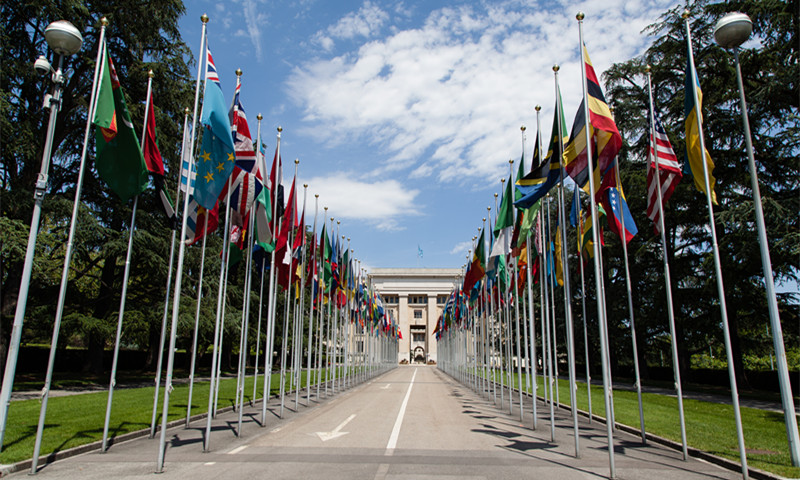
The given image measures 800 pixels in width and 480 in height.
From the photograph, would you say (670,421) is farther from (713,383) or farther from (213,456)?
(713,383)

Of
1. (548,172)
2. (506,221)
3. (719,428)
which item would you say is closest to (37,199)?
(548,172)

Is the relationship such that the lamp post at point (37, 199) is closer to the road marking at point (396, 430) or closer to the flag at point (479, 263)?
the road marking at point (396, 430)

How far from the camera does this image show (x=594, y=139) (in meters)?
10.9

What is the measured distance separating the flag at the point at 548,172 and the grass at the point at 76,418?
35.2ft

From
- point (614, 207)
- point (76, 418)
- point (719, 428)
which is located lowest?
point (719, 428)

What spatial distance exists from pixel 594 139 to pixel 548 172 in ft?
4.27

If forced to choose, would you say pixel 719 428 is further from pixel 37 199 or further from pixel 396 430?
pixel 37 199

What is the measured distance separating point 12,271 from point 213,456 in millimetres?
20052

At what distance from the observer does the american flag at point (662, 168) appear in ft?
36.7

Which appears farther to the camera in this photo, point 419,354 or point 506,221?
point 419,354

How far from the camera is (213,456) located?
9.99 meters

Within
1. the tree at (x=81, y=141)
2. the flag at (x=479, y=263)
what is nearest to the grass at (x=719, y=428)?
the flag at (x=479, y=263)

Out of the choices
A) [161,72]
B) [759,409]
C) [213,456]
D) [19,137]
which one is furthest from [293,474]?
[161,72]

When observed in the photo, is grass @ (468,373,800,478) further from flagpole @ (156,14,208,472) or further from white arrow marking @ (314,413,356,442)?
flagpole @ (156,14,208,472)
